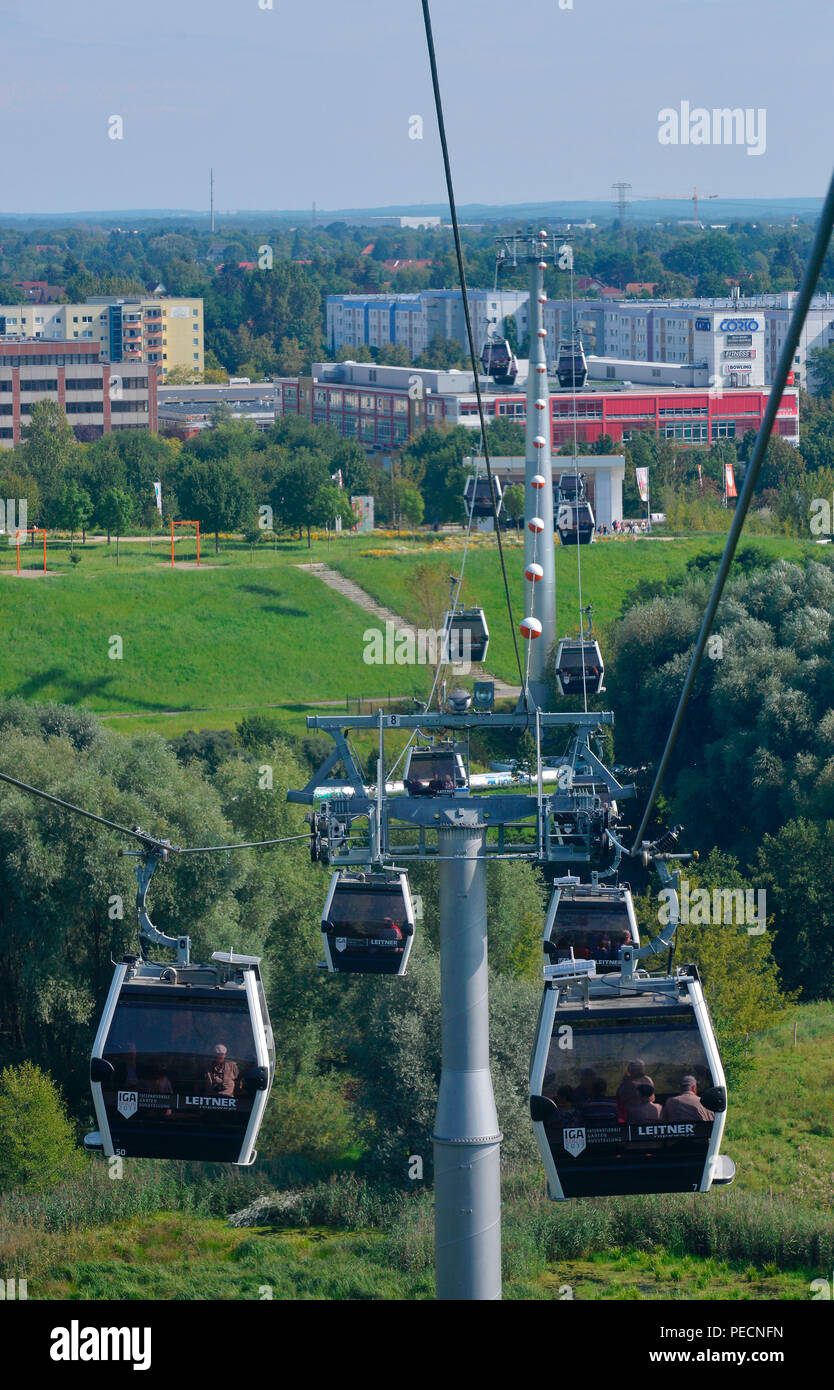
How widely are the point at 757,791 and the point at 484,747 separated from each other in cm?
723

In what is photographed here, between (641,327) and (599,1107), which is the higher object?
(641,327)

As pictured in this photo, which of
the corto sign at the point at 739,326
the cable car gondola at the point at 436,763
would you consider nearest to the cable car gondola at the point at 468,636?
the cable car gondola at the point at 436,763

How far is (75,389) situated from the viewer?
105 meters

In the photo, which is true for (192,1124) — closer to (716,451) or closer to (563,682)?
(563,682)

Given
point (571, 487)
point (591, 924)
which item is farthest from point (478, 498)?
point (591, 924)

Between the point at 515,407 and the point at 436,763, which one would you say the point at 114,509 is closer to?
the point at 515,407

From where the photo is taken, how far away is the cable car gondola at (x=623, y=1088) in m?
11.0

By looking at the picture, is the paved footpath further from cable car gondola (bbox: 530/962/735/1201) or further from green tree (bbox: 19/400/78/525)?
cable car gondola (bbox: 530/962/735/1201)

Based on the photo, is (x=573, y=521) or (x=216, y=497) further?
(x=216, y=497)

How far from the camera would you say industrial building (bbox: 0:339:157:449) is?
10306 cm

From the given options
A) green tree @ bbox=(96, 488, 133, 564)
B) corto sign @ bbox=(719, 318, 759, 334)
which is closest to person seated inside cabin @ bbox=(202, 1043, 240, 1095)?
green tree @ bbox=(96, 488, 133, 564)

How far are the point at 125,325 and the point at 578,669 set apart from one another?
113834 mm

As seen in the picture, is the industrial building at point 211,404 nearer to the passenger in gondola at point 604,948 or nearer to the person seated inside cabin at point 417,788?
the passenger in gondola at point 604,948

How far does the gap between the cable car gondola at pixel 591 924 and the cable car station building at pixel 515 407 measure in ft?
213
